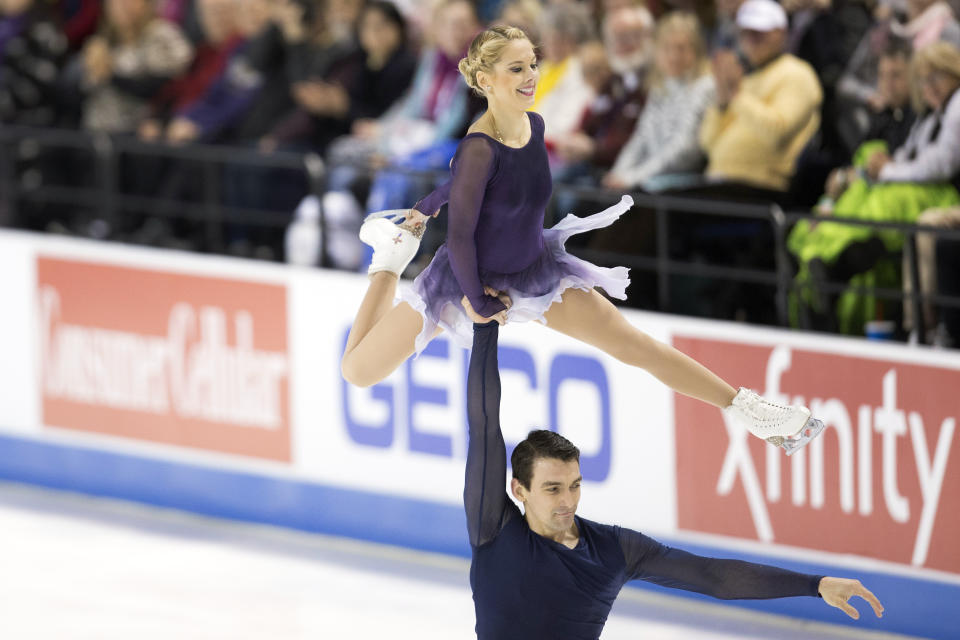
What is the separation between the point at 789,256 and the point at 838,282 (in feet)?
0.75

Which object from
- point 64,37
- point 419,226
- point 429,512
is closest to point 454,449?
point 429,512

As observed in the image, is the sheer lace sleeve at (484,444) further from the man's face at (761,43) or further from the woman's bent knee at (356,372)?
the man's face at (761,43)

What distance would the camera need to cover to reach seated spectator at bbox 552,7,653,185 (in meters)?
7.80

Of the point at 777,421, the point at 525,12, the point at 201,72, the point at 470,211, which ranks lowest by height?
the point at 777,421

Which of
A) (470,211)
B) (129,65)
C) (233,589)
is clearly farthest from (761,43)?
(129,65)

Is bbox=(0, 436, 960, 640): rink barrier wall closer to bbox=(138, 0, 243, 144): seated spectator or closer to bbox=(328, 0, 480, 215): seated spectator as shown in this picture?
bbox=(328, 0, 480, 215): seated spectator

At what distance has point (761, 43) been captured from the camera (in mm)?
7340

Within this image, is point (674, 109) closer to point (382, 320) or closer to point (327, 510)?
point (327, 510)

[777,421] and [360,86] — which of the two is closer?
[777,421]

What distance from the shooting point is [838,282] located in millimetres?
6684

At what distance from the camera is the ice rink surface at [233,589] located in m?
6.70

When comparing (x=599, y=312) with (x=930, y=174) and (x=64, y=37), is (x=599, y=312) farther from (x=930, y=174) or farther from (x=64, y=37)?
(x=64, y=37)

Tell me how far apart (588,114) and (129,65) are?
3.24 metres

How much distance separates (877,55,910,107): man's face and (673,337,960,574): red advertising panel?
123 centimetres
